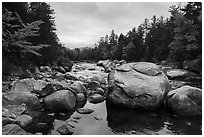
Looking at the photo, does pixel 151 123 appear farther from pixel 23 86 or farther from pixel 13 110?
pixel 23 86

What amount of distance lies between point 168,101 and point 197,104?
3.22 ft

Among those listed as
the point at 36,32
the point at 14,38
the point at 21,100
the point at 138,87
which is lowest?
the point at 21,100

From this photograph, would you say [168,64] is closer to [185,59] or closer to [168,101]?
[185,59]

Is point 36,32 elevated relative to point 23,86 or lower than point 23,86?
elevated

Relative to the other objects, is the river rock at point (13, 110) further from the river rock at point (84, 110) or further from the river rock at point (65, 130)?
the river rock at point (84, 110)

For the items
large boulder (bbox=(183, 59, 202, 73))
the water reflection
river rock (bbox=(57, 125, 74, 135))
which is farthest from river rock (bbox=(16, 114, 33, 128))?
large boulder (bbox=(183, 59, 202, 73))

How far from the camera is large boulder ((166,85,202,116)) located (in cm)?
691

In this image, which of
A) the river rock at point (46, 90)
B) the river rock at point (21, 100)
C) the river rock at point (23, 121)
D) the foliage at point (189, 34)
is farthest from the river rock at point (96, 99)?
the foliage at point (189, 34)

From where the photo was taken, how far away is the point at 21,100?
6738 mm

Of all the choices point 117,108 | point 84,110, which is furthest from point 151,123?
point 84,110

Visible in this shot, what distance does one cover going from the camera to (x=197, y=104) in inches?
275

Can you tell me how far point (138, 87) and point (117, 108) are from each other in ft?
3.72

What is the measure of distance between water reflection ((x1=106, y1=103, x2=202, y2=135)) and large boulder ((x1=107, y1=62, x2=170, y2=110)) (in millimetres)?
327

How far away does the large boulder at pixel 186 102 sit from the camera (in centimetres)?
691
